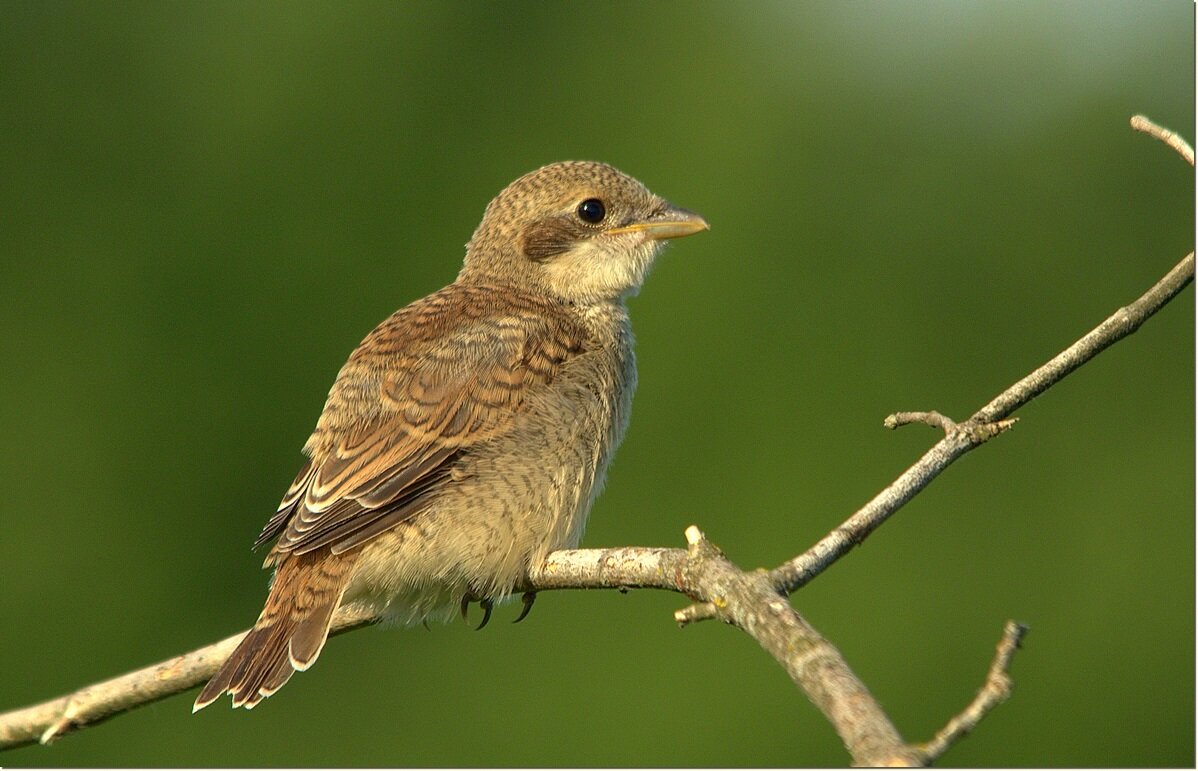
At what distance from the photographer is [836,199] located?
13.8 meters

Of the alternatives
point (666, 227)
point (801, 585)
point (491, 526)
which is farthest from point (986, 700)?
point (666, 227)

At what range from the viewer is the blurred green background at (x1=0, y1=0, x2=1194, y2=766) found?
962 cm

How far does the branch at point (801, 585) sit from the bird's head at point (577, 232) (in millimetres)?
1315

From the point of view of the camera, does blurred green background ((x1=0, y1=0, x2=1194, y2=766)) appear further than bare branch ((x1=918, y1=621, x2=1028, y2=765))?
Yes

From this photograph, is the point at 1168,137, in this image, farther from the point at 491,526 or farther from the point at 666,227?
the point at 666,227

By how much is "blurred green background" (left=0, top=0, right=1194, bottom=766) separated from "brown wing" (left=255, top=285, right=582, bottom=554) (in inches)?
192

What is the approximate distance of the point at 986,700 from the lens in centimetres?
222

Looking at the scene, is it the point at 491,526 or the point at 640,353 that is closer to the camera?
the point at 491,526

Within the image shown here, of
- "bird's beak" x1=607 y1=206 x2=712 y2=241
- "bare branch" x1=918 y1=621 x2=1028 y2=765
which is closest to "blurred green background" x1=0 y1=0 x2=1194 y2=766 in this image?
"bird's beak" x1=607 y1=206 x2=712 y2=241

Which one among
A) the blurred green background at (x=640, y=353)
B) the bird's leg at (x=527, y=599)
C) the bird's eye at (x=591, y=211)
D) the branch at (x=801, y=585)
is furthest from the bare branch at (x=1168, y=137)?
the blurred green background at (x=640, y=353)

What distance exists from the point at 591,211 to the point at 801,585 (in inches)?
99.8

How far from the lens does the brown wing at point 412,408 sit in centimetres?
395

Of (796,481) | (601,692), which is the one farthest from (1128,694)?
(601,692)

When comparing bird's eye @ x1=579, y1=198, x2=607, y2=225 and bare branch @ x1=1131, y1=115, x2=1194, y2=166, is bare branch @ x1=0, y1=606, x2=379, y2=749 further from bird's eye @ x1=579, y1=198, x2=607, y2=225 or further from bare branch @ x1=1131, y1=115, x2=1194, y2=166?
bare branch @ x1=1131, y1=115, x2=1194, y2=166
